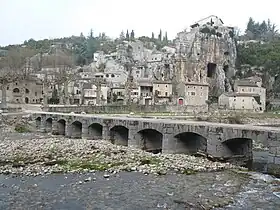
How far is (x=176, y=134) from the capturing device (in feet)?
107

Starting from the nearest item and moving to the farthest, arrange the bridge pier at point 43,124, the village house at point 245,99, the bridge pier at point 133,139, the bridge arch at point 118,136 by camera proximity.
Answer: the bridge pier at point 133,139 < the bridge arch at point 118,136 < the bridge pier at point 43,124 < the village house at point 245,99

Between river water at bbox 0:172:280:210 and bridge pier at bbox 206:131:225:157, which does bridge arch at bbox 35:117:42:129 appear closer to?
river water at bbox 0:172:280:210

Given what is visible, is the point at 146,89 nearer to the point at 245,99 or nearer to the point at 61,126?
the point at 245,99

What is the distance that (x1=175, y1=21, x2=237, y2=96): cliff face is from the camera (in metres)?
103

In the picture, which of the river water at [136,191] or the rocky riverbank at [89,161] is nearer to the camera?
the river water at [136,191]

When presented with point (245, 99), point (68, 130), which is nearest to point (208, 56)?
point (245, 99)

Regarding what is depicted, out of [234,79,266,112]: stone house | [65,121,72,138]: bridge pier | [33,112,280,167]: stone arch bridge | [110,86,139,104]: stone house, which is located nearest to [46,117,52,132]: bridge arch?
[33,112,280,167]: stone arch bridge

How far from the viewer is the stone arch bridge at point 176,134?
88.0 feet

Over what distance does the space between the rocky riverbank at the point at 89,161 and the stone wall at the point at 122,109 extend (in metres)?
30.6

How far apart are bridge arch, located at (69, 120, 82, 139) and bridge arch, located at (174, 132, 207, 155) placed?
58.3 ft

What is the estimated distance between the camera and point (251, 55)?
118500 mm

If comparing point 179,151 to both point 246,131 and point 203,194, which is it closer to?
point 246,131

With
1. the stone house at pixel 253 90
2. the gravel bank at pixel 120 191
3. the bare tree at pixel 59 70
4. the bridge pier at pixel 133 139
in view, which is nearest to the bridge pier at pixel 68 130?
the bridge pier at pixel 133 139

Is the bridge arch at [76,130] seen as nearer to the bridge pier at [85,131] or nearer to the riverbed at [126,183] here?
the bridge pier at [85,131]
